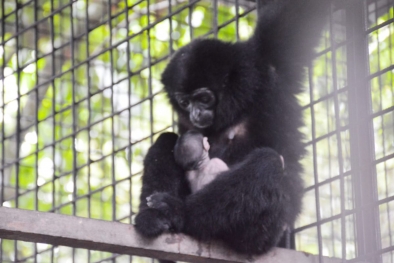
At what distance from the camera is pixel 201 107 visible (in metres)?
4.41

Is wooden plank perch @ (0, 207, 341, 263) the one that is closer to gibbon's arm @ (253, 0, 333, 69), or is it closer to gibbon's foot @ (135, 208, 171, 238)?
gibbon's foot @ (135, 208, 171, 238)

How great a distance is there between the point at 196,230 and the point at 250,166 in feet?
1.19

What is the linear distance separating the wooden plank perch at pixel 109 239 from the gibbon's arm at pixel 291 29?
104 centimetres

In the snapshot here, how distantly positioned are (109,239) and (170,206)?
0.46 m

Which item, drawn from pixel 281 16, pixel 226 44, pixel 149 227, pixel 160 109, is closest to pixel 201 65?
pixel 226 44

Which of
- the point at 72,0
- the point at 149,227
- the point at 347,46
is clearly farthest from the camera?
the point at 72,0

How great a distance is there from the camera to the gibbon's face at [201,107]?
440cm

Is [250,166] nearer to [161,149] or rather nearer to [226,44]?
[161,149]

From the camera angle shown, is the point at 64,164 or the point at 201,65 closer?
the point at 201,65

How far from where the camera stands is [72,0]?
5.40 metres

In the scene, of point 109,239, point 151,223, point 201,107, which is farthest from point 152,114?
→ point 109,239

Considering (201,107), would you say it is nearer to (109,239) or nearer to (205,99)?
(205,99)

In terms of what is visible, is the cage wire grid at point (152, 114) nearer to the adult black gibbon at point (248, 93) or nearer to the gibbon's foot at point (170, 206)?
the adult black gibbon at point (248, 93)

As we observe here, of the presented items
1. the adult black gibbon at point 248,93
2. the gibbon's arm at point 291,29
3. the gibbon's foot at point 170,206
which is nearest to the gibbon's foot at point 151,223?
the gibbon's foot at point 170,206
